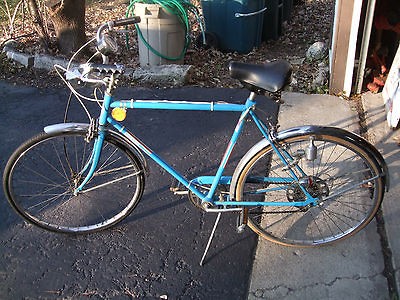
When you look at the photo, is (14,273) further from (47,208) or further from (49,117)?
(49,117)

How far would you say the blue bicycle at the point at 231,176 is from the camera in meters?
2.32

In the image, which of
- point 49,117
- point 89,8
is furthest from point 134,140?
point 89,8

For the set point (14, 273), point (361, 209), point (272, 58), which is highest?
point (272, 58)

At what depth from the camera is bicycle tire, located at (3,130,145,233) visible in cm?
284

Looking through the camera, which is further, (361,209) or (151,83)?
(151,83)

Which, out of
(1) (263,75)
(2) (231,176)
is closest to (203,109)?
(1) (263,75)

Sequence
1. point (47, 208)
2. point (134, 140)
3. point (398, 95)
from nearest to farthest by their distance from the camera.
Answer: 1. point (134, 140)
2. point (47, 208)
3. point (398, 95)

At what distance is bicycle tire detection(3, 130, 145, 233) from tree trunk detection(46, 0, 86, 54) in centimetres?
208

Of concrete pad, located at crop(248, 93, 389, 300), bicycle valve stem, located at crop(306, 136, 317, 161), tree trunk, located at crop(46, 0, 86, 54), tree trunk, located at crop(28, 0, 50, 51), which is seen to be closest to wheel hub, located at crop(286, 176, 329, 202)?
bicycle valve stem, located at crop(306, 136, 317, 161)

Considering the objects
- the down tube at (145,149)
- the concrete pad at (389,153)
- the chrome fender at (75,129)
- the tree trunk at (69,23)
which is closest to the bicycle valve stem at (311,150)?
the down tube at (145,149)

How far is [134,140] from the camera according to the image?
2.50m

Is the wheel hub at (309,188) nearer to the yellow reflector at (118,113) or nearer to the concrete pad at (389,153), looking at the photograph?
the concrete pad at (389,153)

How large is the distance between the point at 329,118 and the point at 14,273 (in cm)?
293

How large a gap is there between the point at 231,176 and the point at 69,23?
3.53 meters
